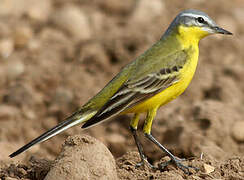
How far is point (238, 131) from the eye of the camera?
357 inches

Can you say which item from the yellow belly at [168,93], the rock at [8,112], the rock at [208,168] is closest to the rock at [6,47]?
the rock at [8,112]

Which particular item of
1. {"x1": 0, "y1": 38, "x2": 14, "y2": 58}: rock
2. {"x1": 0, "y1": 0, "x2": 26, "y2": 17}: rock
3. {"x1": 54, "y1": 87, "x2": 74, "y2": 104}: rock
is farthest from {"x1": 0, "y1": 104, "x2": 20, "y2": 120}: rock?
{"x1": 0, "y1": 0, "x2": 26, "y2": 17}: rock

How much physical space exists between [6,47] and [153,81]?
20.9 ft

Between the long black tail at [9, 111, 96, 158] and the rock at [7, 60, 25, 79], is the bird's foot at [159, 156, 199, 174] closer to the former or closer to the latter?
A: the long black tail at [9, 111, 96, 158]

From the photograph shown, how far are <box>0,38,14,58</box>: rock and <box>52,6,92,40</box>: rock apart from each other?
1375 millimetres

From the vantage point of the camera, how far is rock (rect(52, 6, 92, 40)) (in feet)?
44.4

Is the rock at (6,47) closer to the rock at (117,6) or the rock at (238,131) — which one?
the rock at (117,6)

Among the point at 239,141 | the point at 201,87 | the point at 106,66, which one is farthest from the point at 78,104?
the point at 239,141

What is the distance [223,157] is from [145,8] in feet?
22.0

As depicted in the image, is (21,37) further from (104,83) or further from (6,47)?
(104,83)

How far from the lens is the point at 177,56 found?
775cm

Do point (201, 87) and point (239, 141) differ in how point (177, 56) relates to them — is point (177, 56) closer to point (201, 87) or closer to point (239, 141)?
point (239, 141)

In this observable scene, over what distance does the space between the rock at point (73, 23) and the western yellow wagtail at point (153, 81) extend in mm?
5695

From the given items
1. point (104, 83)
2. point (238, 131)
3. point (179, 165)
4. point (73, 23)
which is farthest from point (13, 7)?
point (179, 165)
